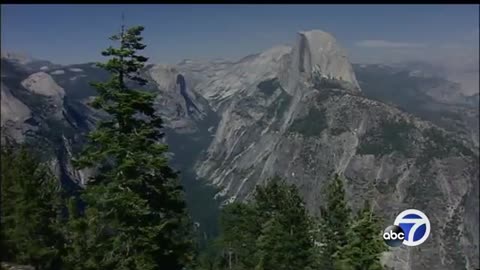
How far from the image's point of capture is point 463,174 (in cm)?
13838

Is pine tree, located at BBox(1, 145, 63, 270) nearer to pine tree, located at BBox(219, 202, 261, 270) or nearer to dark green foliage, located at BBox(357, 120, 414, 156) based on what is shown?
pine tree, located at BBox(219, 202, 261, 270)

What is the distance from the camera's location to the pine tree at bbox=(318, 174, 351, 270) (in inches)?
822

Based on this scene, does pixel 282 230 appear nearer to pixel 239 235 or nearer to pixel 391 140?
pixel 239 235

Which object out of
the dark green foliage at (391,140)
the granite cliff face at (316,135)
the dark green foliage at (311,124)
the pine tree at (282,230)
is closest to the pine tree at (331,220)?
the pine tree at (282,230)

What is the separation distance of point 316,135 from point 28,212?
5961 inches

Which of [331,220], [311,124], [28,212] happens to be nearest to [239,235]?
[331,220]

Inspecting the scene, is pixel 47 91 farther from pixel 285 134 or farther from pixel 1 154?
pixel 285 134

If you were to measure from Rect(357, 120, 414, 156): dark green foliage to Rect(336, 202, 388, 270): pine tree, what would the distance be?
5164 inches

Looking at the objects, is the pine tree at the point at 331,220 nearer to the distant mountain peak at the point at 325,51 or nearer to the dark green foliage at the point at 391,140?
the distant mountain peak at the point at 325,51

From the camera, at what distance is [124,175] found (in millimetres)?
14180

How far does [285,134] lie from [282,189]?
149 metres

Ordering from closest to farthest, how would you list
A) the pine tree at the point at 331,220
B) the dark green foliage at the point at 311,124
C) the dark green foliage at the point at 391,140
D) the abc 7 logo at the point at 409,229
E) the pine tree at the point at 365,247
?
the abc 7 logo at the point at 409,229, the pine tree at the point at 365,247, the pine tree at the point at 331,220, the dark green foliage at the point at 391,140, the dark green foliage at the point at 311,124

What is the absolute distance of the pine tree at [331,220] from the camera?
20.9m

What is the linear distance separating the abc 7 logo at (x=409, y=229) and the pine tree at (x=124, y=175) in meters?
6.49
